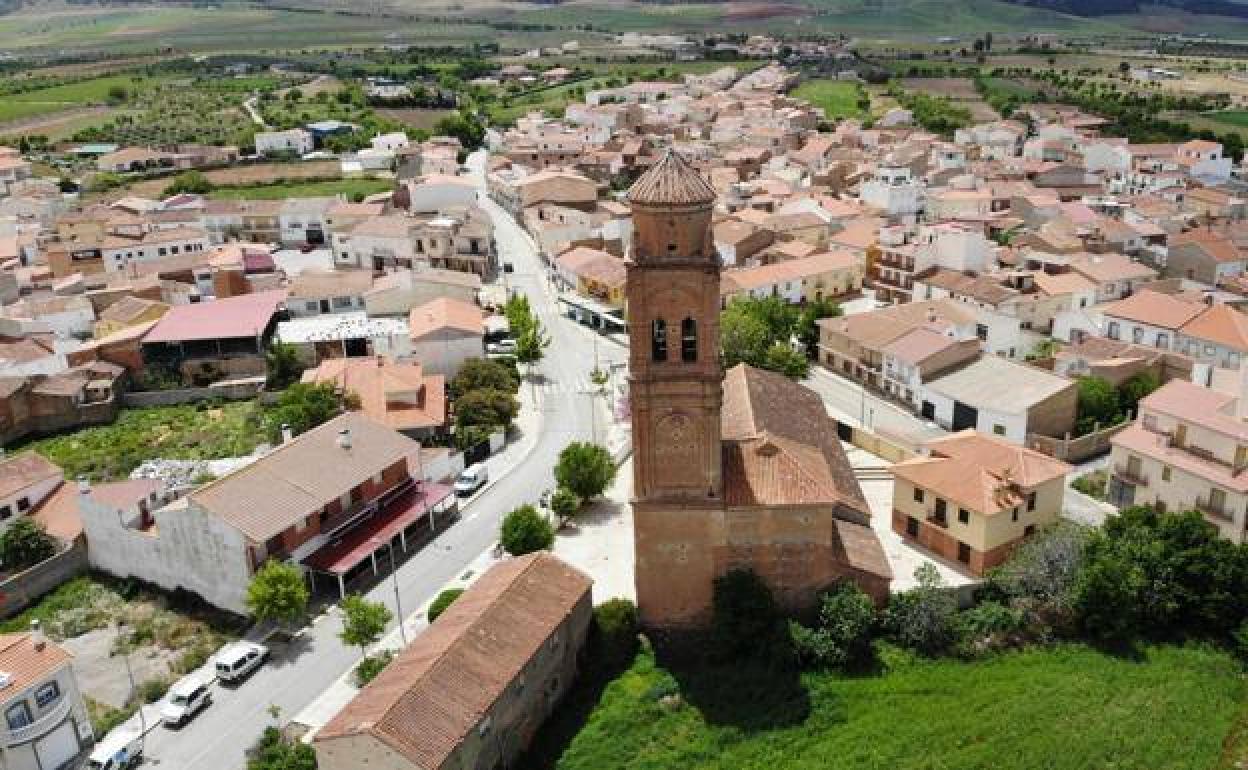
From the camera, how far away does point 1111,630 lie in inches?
1380

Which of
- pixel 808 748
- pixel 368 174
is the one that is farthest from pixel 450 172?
pixel 808 748

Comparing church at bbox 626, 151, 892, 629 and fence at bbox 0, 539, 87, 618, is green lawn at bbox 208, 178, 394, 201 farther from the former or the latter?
church at bbox 626, 151, 892, 629

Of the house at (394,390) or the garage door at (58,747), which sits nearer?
the garage door at (58,747)

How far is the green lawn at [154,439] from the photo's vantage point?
5306 cm

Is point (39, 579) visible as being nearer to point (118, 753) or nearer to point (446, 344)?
point (118, 753)

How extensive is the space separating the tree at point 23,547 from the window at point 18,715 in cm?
1300

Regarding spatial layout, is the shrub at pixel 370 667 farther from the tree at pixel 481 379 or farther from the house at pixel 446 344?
the house at pixel 446 344

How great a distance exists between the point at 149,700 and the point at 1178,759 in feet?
107

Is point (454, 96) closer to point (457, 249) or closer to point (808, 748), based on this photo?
point (457, 249)

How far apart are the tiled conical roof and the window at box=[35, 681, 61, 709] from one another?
23.5m

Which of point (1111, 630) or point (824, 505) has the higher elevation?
point (824, 505)

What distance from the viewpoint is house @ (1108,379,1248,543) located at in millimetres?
39875

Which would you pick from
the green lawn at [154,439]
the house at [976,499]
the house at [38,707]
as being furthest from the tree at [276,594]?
the house at [976,499]

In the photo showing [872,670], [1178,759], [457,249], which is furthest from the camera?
[457,249]
